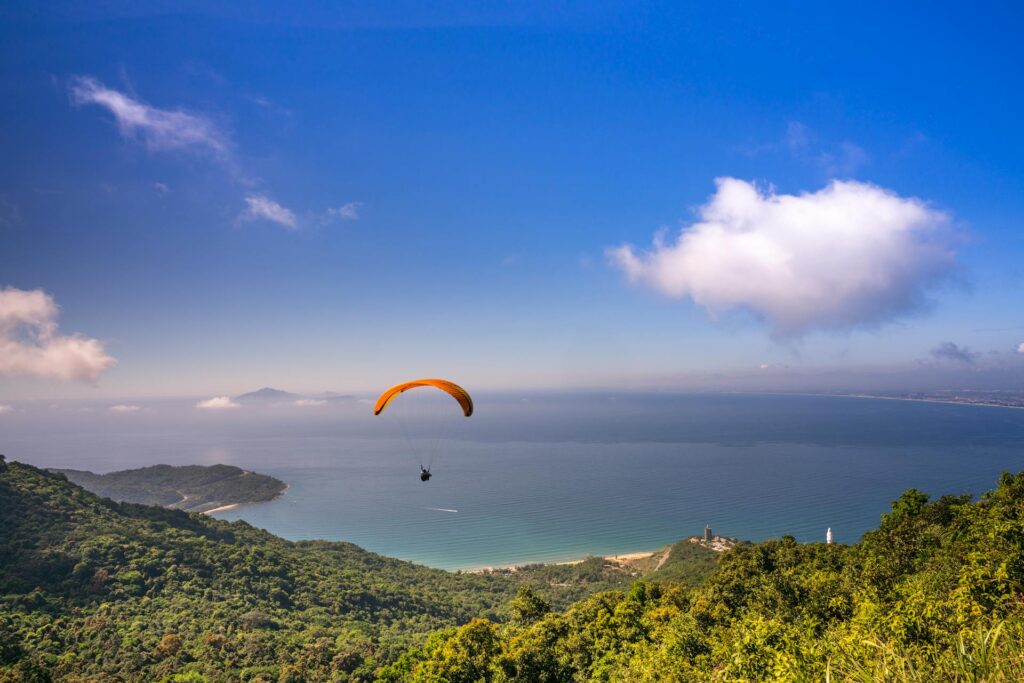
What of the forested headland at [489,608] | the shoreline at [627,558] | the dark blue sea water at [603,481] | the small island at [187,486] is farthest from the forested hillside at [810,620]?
the small island at [187,486]

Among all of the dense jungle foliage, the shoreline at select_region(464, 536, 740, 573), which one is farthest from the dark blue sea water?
the dense jungle foliage

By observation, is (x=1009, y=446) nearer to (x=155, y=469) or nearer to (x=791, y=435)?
(x=791, y=435)

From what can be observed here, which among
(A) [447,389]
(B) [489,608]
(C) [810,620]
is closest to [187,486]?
(B) [489,608]

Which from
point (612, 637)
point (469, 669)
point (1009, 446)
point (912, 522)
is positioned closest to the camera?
point (469, 669)

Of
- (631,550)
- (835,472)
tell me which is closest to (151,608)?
(631,550)

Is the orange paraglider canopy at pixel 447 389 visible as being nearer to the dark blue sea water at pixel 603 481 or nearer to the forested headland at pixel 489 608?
the forested headland at pixel 489 608

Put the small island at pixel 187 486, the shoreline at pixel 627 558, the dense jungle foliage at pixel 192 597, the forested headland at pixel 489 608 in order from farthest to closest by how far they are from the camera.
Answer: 1. the small island at pixel 187 486
2. the shoreline at pixel 627 558
3. the dense jungle foliage at pixel 192 597
4. the forested headland at pixel 489 608

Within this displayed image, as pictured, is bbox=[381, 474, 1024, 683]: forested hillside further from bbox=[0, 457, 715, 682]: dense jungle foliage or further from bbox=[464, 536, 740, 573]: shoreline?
bbox=[464, 536, 740, 573]: shoreline
